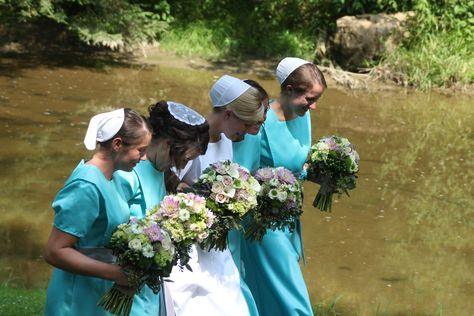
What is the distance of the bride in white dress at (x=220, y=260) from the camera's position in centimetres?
466

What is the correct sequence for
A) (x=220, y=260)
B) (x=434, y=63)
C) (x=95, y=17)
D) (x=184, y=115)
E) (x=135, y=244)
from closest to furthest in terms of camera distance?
(x=135, y=244), (x=184, y=115), (x=220, y=260), (x=95, y=17), (x=434, y=63)

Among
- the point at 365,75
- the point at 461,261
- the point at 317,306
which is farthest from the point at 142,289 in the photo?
the point at 365,75

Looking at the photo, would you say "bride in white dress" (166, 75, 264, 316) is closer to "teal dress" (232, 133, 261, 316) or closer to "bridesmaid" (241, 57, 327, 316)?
"teal dress" (232, 133, 261, 316)

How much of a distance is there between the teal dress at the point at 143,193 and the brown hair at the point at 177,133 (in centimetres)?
15

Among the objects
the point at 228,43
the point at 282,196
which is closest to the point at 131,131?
the point at 282,196

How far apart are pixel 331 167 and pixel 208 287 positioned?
1.49m

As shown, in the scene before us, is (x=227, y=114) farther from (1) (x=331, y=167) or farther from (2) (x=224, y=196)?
(1) (x=331, y=167)

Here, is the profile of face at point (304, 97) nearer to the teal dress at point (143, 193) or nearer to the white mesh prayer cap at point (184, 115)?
the white mesh prayer cap at point (184, 115)

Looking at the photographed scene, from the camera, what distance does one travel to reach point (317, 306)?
7.32 meters

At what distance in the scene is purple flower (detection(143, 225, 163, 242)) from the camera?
154 inches

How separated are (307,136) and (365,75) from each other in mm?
11987

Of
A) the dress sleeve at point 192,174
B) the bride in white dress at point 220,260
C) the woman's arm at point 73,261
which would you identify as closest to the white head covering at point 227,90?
the bride in white dress at point 220,260

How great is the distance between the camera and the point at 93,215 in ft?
13.0

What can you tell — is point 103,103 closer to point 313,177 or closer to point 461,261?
point 461,261
